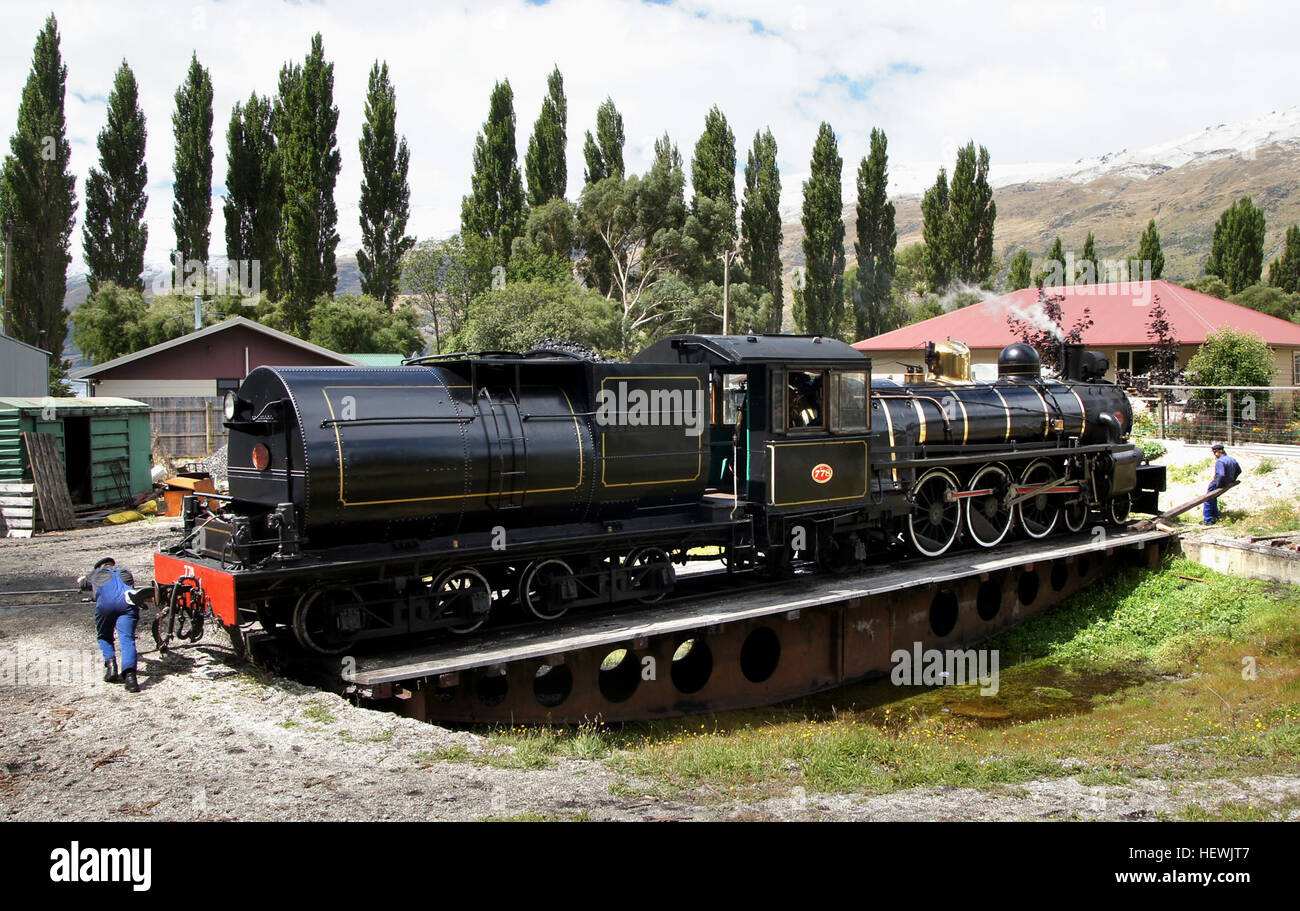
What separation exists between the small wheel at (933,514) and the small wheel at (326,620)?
8943 millimetres

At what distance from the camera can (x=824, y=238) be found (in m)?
50.1

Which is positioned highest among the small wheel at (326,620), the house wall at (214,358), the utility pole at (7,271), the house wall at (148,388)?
the utility pole at (7,271)

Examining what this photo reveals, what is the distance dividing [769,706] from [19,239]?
4377 cm

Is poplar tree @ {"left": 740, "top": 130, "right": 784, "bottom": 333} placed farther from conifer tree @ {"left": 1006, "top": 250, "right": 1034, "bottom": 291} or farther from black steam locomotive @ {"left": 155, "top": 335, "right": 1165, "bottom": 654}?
black steam locomotive @ {"left": 155, "top": 335, "right": 1165, "bottom": 654}

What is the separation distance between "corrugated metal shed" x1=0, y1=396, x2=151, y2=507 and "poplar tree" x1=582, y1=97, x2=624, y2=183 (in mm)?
31316

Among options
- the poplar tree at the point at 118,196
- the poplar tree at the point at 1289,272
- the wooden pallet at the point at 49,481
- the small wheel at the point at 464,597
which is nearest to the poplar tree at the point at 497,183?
the poplar tree at the point at 118,196

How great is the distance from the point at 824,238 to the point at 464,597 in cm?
4298

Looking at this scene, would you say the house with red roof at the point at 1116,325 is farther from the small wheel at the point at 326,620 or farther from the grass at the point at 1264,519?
the small wheel at the point at 326,620

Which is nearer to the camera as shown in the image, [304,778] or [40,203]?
[304,778]

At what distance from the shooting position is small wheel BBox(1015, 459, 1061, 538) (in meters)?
17.1

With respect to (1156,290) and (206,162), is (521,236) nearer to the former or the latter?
(206,162)

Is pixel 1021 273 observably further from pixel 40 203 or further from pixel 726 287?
pixel 40 203

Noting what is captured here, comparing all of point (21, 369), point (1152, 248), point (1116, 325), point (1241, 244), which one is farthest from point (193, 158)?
point (1241, 244)

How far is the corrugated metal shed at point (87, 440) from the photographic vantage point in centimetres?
1948
